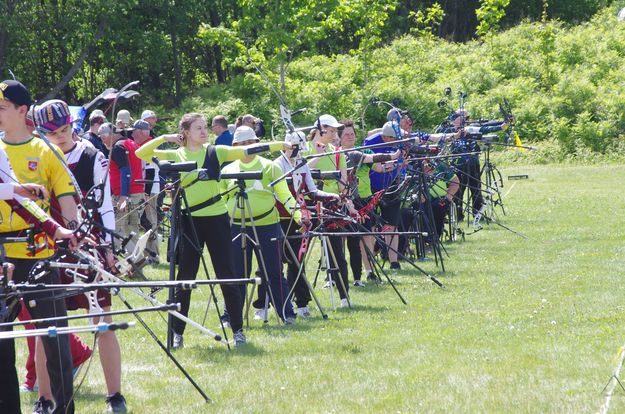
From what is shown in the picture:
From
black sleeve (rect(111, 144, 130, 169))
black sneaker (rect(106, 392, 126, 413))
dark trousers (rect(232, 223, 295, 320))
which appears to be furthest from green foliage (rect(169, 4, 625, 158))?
black sneaker (rect(106, 392, 126, 413))

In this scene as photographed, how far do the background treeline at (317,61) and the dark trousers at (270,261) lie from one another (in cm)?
2152

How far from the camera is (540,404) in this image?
6781 millimetres

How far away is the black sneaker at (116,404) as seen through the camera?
274 inches

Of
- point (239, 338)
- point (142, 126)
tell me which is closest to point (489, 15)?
point (142, 126)

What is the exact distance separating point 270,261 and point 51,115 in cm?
390

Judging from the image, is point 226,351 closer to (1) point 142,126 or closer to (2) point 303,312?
(2) point 303,312

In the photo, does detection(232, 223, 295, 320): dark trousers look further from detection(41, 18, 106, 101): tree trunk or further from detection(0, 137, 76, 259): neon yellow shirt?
detection(41, 18, 106, 101): tree trunk

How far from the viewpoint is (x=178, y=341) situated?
9.23 m

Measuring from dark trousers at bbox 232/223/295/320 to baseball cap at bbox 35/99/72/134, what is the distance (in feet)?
11.0

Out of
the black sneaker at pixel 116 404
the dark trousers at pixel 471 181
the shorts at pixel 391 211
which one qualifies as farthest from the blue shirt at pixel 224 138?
the dark trousers at pixel 471 181

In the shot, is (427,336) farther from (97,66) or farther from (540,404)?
(97,66)

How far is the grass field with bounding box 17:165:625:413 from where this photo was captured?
7098 millimetres

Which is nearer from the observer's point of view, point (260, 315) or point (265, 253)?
point (265, 253)

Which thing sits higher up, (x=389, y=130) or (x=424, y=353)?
(x=389, y=130)
